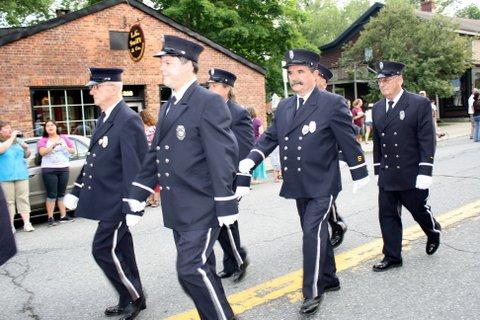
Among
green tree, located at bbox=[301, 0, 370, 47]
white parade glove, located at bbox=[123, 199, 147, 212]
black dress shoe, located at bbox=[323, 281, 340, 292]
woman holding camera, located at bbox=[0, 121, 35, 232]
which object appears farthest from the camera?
green tree, located at bbox=[301, 0, 370, 47]

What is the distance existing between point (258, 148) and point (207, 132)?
120cm

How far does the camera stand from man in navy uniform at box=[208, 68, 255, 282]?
487 cm

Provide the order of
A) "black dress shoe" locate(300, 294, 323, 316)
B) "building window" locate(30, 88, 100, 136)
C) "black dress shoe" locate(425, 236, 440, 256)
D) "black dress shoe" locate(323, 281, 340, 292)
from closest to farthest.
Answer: "black dress shoe" locate(300, 294, 323, 316) < "black dress shoe" locate(323, 281, 340, 292) < "black dress shoe" locate(425, 236, 440, 256) < "building window" locate(30, 88, 100, 136)

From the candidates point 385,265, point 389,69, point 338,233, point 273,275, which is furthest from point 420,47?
point 273,275

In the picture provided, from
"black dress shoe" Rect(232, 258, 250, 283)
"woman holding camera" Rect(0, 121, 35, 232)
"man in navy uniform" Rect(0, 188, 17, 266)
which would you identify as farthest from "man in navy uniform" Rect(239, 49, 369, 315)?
"woman holding camera" Rect(0, 121, 35, 232)

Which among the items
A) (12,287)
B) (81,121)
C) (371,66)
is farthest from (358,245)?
(371,66)

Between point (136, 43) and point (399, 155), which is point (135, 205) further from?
point (136, 43)

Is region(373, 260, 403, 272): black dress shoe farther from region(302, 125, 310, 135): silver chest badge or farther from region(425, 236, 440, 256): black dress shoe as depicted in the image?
region(302, 125, 310, 135): silver chest badge

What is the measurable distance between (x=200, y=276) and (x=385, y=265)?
2.36 m

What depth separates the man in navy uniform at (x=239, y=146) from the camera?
4.87m

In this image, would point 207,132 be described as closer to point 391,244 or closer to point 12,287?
point 391,244

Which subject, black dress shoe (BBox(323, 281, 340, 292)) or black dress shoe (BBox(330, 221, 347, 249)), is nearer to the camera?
black dress shoe (BBox(323, 281, 340, 292))

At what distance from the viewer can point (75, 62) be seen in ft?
49.6

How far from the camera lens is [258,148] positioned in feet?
14.3
